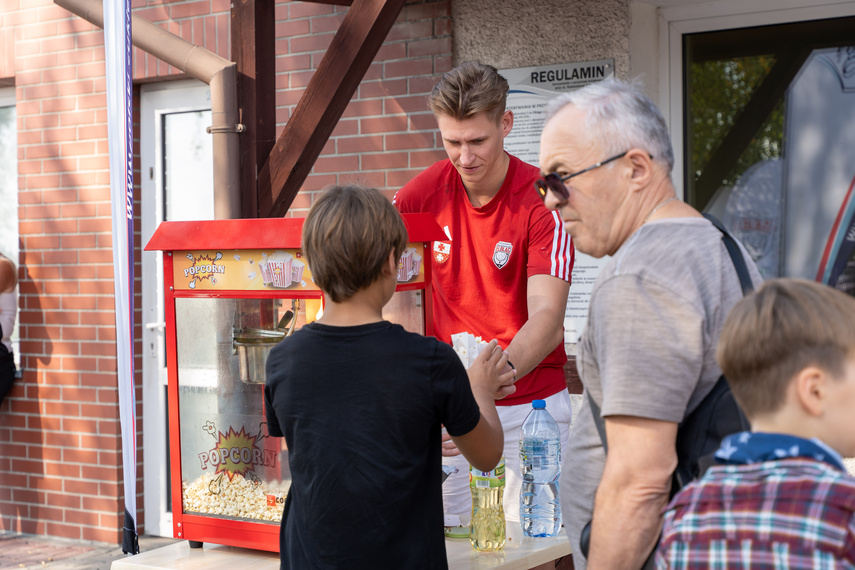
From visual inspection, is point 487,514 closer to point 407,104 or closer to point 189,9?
point 407,104

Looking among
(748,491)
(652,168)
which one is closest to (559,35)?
(652,168)

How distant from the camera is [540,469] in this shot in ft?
9.04

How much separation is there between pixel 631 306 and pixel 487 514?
3.45 feet

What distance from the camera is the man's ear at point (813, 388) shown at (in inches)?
51.2

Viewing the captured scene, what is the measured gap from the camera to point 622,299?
1532 mm

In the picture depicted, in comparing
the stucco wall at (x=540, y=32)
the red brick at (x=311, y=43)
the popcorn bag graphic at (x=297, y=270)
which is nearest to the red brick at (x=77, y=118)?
the red brick at (x=311, y=43)

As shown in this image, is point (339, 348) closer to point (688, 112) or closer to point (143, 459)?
point (688, 112)

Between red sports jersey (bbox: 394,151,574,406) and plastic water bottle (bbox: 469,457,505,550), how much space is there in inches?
23.3

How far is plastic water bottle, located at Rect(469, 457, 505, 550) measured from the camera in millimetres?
2389

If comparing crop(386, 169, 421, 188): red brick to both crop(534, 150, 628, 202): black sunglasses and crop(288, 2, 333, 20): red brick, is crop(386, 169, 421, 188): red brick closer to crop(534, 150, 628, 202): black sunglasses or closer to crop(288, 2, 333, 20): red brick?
crop(288, 2, 333, 20): red brick

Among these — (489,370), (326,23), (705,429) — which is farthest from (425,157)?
(705,429)

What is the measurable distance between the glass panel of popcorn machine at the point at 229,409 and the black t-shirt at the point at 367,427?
2.15 ft

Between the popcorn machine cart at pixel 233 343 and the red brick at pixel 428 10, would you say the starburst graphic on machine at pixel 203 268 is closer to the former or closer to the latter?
the popcorn machine cart at pixel 233 343

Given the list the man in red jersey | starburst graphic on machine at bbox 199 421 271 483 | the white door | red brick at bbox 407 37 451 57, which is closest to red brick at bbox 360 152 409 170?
red brick at bbox 407 37 451 57
